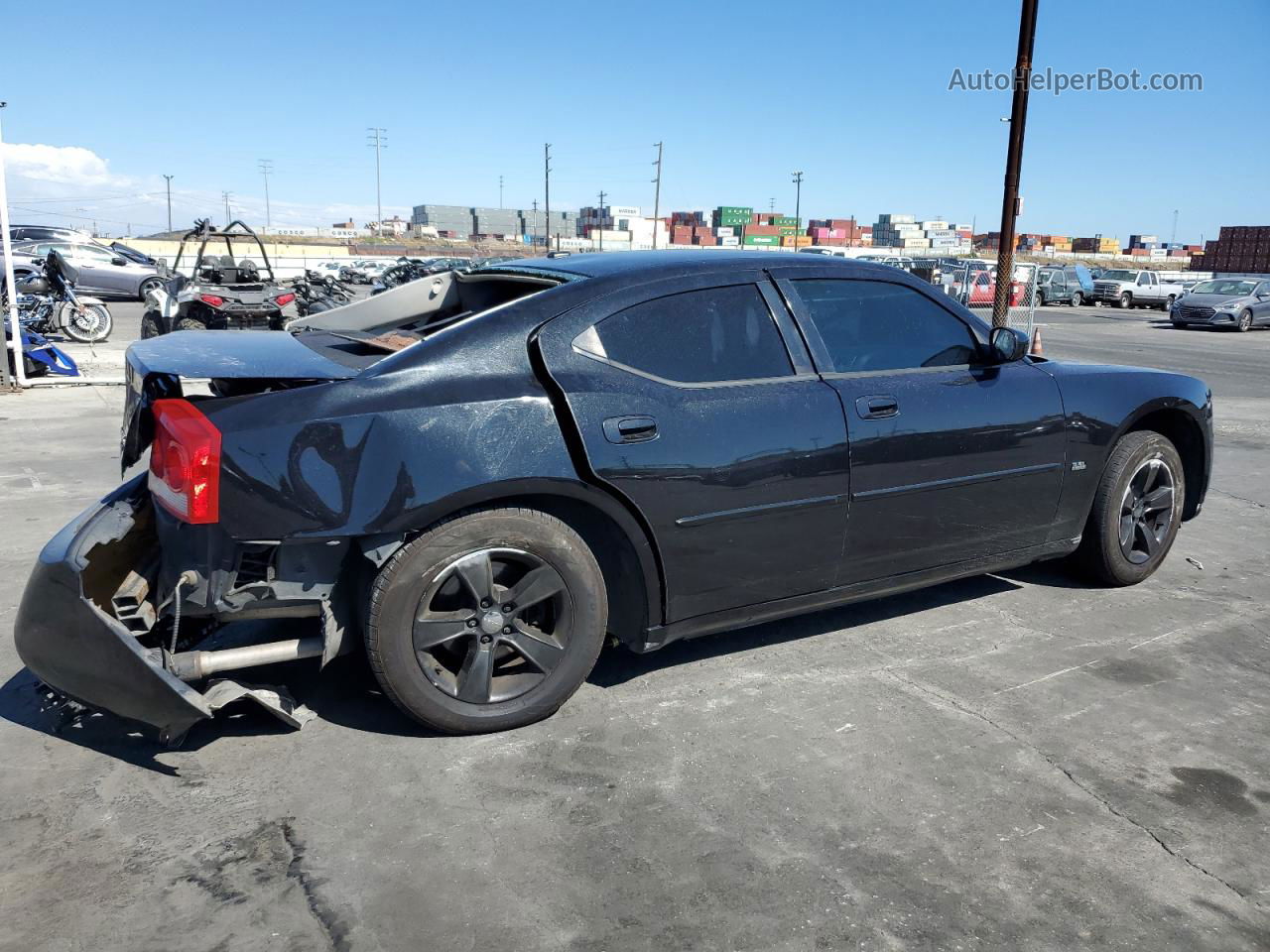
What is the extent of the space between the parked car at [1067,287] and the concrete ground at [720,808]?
125 feet

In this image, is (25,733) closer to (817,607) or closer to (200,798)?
(200,798)

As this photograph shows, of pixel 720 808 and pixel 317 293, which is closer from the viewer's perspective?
pixel 720 808

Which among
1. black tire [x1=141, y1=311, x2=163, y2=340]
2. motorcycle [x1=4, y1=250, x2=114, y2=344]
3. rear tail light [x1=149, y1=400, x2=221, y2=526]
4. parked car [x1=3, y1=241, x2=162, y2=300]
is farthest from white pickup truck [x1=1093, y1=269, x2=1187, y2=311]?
rear tail light [x1=149, y1=400, x2=221, y2=526]

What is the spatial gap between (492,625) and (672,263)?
1484 millimetres

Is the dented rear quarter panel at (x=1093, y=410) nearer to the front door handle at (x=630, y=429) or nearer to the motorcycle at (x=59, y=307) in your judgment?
the front door handle at (x=630, y=429)

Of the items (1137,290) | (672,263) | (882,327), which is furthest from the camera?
(1137,290)

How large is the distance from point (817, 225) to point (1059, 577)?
Result: 533 ft

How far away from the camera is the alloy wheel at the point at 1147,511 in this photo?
4750mm

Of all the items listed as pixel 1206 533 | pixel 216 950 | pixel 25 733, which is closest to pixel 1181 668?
pixel 1206 533

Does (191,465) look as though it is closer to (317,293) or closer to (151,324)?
(151,324)

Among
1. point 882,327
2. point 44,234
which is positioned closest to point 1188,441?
point 882,327

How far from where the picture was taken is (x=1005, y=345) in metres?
4.15

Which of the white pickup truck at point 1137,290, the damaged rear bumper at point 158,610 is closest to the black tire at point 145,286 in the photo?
the damaged rear bumper at point 158,610

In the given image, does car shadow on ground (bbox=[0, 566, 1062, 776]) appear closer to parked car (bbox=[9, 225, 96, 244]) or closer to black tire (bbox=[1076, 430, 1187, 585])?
black tire (bbox=[1076, 430, 1187, 585])
